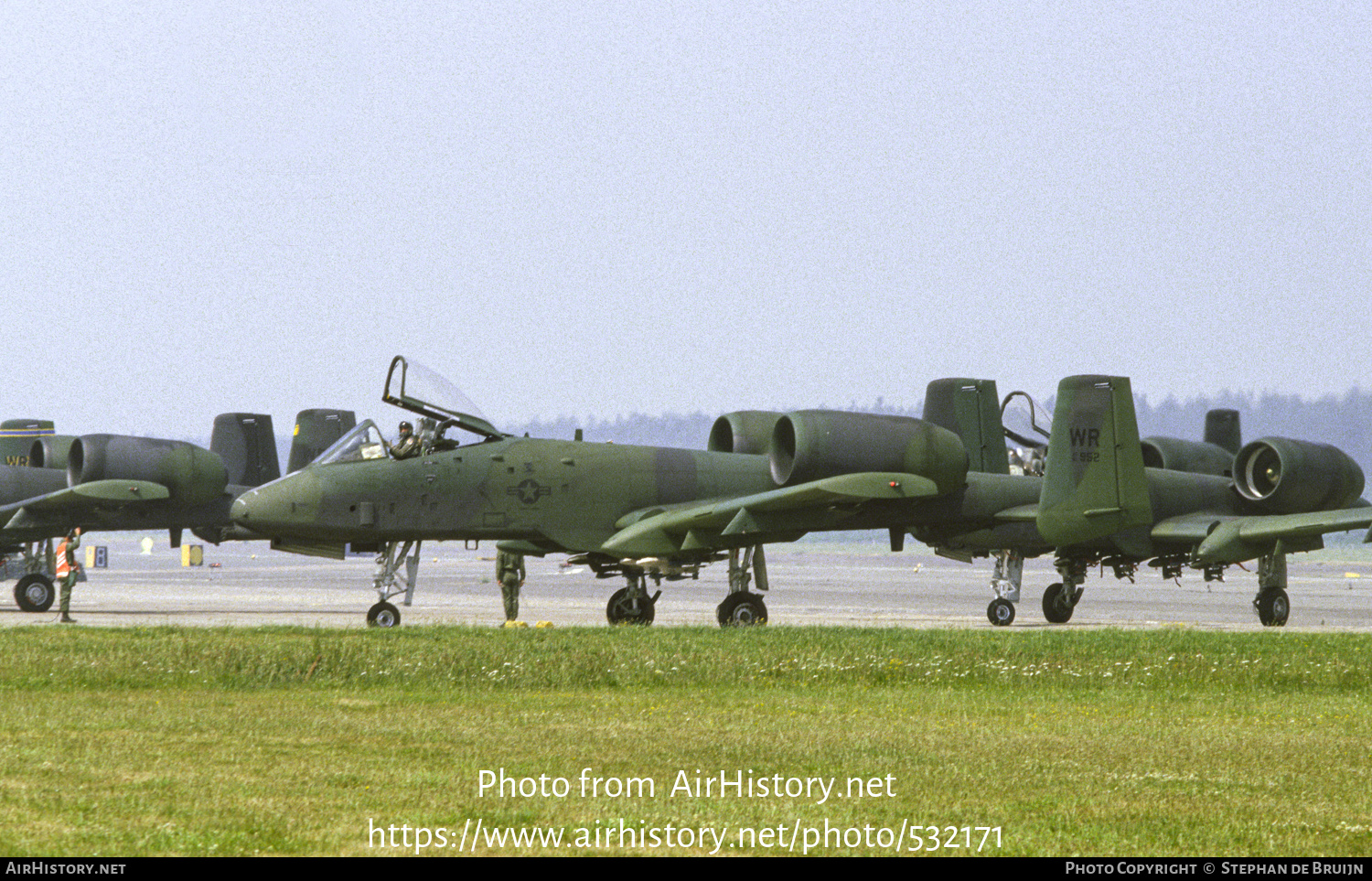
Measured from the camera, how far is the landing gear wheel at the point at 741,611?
22109 mm

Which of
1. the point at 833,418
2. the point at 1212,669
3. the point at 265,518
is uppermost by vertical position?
the point at 833,418

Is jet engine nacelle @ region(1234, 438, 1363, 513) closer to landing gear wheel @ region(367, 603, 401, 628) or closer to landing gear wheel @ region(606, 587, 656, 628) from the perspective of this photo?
landing gear wheel @ region(606, 587, 656, 628)

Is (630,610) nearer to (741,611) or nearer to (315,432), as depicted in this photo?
(741,611)

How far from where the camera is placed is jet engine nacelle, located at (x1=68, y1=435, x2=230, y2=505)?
2894 cm

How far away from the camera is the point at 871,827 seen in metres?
7.71

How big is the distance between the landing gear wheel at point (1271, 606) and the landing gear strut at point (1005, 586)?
162 inches

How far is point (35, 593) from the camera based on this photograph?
29812 mm

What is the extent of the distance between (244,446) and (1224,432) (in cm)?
2136

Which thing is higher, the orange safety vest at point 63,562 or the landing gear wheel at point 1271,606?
the orange safety vest at point 63,562

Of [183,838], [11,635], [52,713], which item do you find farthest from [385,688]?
[183,838]

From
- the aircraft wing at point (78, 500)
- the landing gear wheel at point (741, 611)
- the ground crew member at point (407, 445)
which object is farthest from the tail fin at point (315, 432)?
the landing gear wheel at point (741, 611)

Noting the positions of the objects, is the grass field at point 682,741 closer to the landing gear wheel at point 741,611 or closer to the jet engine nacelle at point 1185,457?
the landing gear wheel at point 741,611
